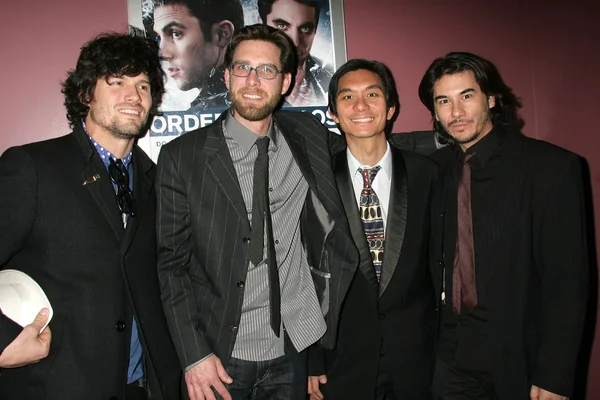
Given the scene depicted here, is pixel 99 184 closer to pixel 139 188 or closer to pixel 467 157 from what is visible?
pixel 139 188

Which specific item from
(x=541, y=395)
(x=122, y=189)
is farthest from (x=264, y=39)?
(x=541, y=395)

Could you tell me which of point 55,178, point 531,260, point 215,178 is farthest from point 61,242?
point 531,260

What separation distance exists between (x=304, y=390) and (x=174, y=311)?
736mm

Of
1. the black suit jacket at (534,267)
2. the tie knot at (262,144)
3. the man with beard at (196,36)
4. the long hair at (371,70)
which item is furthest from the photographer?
the man with beard at (196,36)

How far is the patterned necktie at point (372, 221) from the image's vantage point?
6.79ft

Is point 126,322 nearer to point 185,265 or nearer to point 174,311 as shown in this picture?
point 174,311

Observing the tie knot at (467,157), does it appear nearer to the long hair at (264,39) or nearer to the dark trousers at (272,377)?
the long hair at (264,39)

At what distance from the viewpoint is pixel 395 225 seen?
2.04 meters

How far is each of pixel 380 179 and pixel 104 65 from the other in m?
1.47

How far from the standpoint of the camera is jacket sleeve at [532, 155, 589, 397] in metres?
1.82

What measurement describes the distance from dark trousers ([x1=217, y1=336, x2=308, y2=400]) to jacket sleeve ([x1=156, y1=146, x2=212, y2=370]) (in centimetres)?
21

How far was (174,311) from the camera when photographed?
70.5 inches

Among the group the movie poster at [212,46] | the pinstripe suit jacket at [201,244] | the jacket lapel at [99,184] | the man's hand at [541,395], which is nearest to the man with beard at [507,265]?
the man's hand at [541,395]

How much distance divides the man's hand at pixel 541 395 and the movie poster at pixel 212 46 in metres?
1.84
